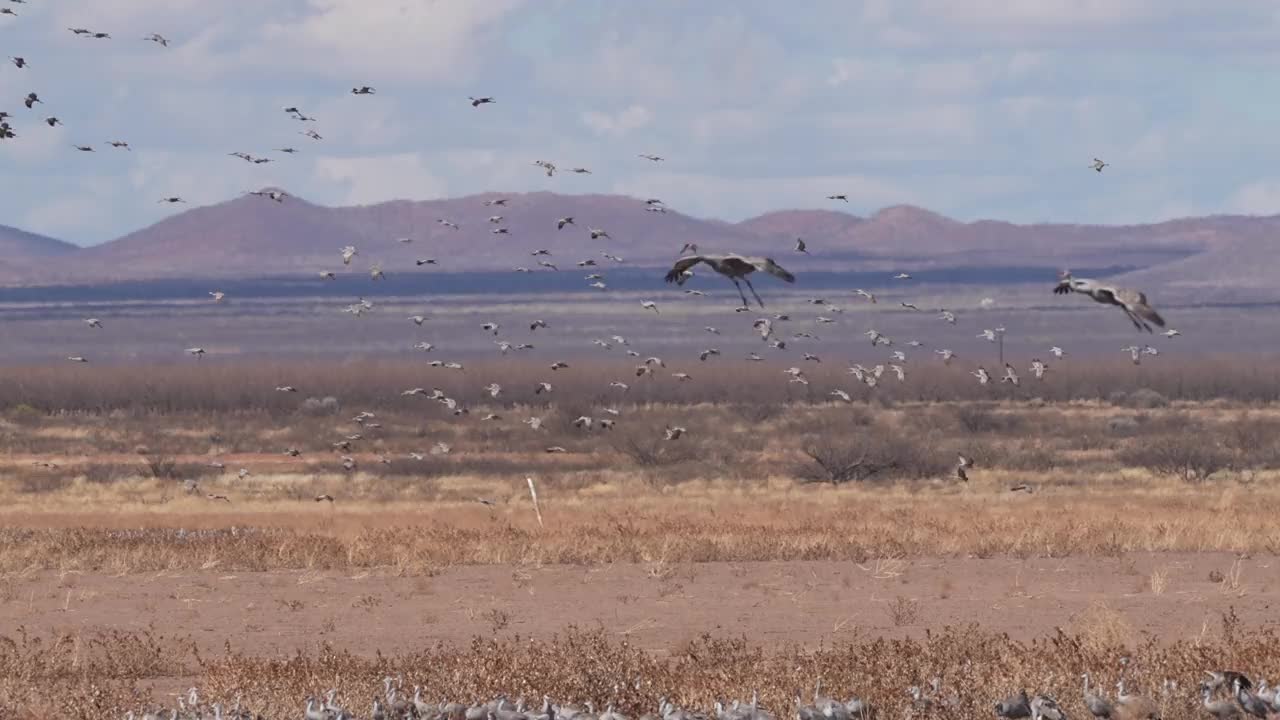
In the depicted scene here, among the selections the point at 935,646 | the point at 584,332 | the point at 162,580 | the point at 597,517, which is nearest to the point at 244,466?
the point at 597,517

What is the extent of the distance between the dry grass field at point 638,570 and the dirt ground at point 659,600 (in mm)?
80

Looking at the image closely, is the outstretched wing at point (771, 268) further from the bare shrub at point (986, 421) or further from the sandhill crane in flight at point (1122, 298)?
the bare shrub at point (986, 421)

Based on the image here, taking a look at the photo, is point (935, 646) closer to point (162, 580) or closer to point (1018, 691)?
point (1018, 691)

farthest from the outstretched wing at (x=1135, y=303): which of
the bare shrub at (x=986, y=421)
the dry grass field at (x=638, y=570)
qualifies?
the bare shrub at (x=986, y=421)

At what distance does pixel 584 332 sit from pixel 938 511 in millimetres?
154860

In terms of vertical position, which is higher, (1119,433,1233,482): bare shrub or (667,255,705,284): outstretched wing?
(667,255,705,284): outstretched wing

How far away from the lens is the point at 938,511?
136ft

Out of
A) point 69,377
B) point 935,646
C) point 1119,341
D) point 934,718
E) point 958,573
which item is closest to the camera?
point 934,718

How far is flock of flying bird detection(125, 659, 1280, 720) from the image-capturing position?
15.4m

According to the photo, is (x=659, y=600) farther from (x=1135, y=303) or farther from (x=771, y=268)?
(x=1135, y=303)

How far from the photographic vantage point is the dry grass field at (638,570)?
18.3m

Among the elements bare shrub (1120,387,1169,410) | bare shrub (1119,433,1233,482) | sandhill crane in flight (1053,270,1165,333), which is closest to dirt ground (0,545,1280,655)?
sandhill crane in flight (1053,270,1165,333)

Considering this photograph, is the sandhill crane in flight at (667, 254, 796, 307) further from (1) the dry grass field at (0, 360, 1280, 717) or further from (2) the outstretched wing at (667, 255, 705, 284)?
(1) the dry grass field at (0, 360, 1280, 717)

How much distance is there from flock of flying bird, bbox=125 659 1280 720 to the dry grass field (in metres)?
0.28
